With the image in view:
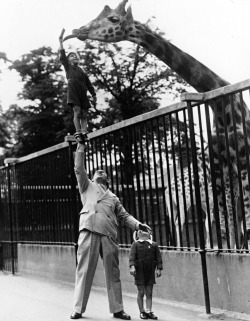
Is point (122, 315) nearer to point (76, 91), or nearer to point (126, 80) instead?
point (76, 91)

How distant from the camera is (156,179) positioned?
8180 millimetres

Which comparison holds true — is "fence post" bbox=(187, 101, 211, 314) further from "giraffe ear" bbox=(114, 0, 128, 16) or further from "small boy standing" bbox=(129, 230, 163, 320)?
"giraffe ear" bbox=(114, 0, 128, 16)

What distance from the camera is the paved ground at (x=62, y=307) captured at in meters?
6.65

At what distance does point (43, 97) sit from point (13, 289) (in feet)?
84.5

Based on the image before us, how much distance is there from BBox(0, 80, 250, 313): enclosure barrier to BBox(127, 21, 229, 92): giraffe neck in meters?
0.81

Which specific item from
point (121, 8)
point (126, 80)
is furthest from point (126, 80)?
point (121, 8)

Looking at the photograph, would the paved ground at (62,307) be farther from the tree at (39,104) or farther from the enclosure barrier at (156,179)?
the tree at (39,104)

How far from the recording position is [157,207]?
323 inches

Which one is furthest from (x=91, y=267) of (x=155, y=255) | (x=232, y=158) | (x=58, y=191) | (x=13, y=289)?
(x=58, y=191)

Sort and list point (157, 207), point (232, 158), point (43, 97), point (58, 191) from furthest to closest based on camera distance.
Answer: point (43, 97) < point (58, 191) < point (157, 207) < point (232, 158)

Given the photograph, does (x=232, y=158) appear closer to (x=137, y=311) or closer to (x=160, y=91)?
(x=137, y=311)

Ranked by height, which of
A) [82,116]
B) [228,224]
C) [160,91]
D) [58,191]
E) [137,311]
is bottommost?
[137,311]

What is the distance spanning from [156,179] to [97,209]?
5.36 feet

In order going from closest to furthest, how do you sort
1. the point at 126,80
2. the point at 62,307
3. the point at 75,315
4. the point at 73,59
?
the point at 75,315 → the point at 73,59 → the point at 62,307 → the point at 126,80
